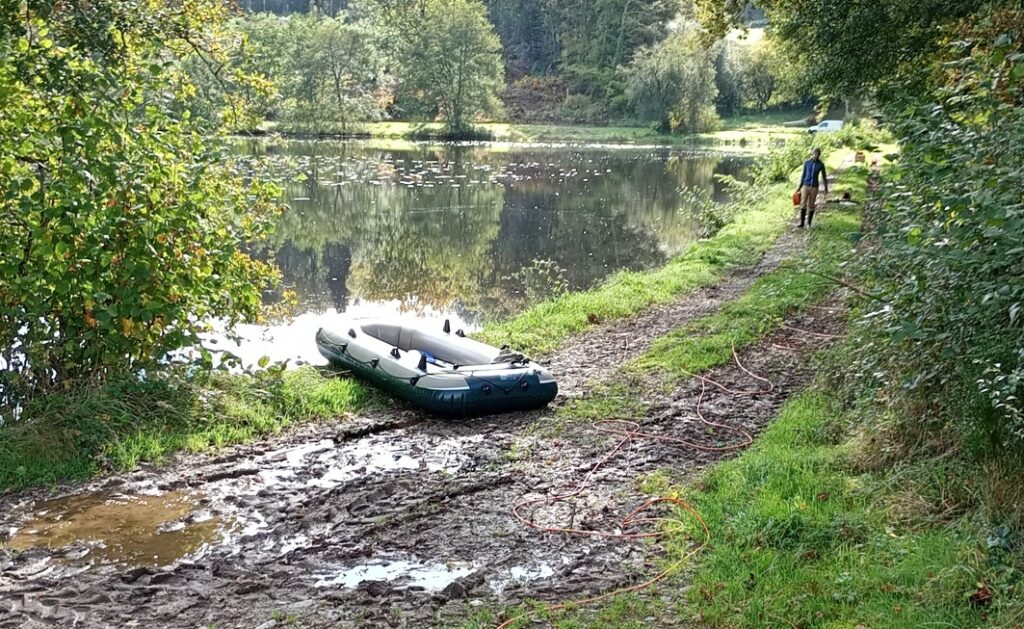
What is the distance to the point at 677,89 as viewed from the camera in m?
60.8

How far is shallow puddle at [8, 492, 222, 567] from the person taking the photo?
558 cm

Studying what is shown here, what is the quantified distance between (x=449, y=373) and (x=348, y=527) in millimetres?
2436

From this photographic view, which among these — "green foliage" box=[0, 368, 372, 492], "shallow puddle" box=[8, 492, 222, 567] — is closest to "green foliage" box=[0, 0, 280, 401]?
"green foliage" box=[0, 368, 372, 492]

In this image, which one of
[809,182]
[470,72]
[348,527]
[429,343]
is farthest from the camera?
[470,72]

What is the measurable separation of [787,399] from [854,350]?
4.72 ft

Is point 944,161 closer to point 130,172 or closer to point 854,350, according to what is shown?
point 854,350

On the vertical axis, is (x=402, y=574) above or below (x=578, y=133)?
below

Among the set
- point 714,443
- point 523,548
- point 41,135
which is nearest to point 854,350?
point 714,443

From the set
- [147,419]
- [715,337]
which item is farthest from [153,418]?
[715,337]

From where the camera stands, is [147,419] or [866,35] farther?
[866,35]

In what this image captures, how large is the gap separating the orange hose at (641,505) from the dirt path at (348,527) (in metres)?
0.09

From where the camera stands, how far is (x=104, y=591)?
4.99 metres

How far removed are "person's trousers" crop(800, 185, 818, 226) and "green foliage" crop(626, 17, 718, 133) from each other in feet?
142

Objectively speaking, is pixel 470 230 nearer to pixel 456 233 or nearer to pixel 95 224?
pixel 456 233
